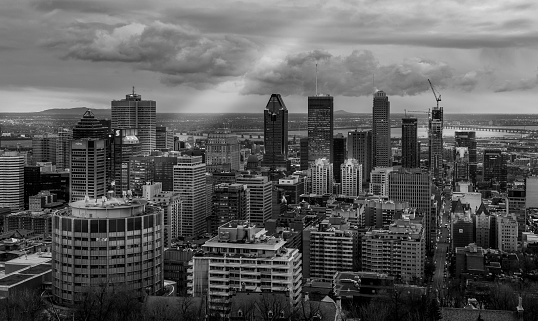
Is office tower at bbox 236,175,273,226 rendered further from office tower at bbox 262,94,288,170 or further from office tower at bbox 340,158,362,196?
office tower at bbox 262,94,288,170

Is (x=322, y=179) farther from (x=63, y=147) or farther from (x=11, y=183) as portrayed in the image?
(x=11, y=183)

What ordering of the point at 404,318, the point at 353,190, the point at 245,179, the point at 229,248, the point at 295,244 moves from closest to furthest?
the point at 404,318 → the point at 229,248 → the point at 295,244 → the point at 245,179 → the point at 353,190

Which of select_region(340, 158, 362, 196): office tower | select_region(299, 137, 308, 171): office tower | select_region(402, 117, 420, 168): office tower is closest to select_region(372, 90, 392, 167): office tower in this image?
select_region(402, 117, 420, 168): office tower

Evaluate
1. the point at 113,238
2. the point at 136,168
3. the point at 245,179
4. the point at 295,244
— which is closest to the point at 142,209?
the point at 113,238

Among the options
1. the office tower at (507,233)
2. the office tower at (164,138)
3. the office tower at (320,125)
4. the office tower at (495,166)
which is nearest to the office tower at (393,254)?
the office tower at (507,233)

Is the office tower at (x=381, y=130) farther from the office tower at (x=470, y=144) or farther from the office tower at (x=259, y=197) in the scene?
the office tower at (x=259, y=197)

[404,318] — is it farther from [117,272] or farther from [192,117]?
[192,117]

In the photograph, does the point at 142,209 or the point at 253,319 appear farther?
the point at 142,209
